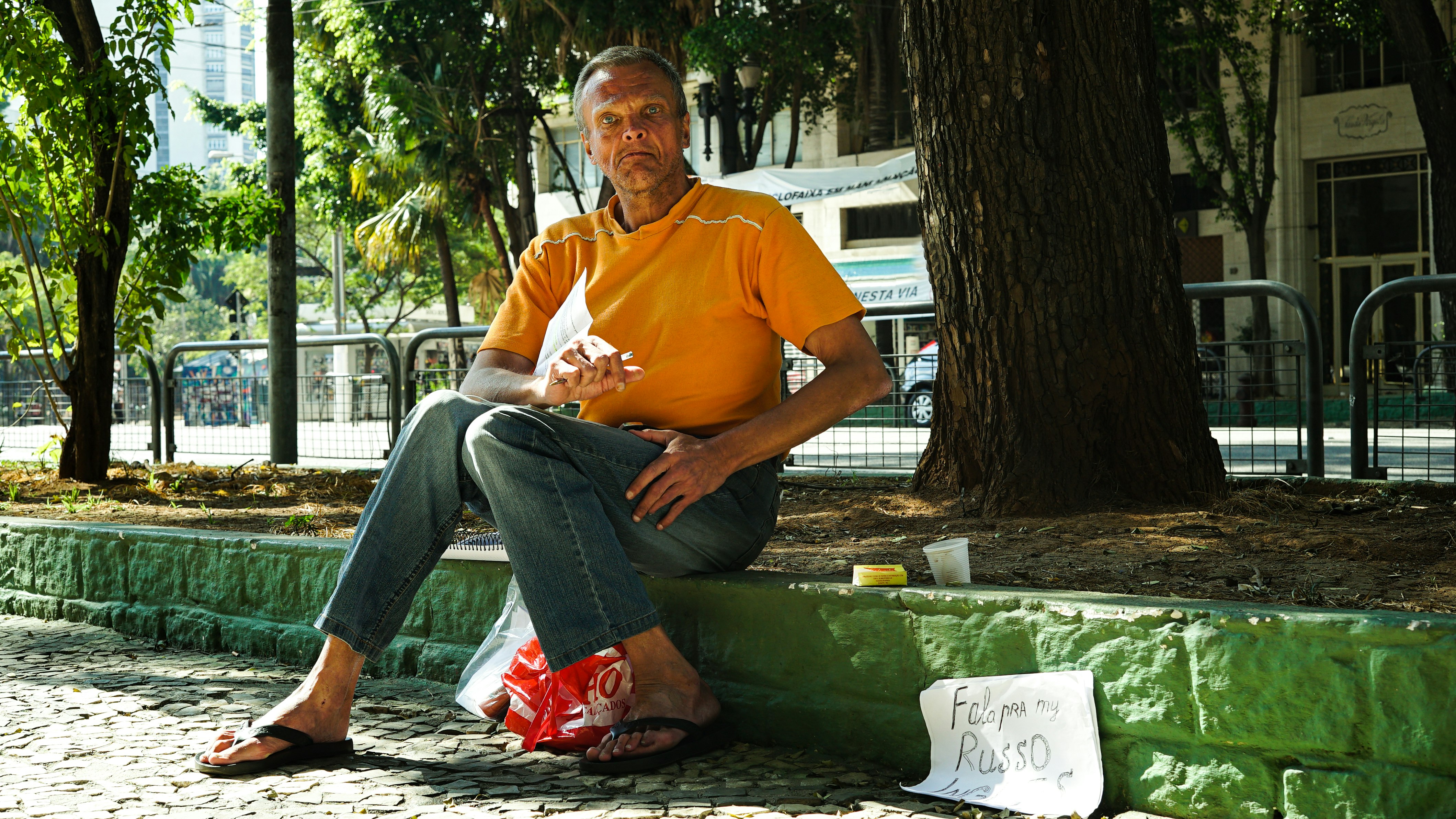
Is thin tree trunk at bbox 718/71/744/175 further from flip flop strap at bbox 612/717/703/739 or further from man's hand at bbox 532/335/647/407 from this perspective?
flip flop strap at bbox 612/717/703/739

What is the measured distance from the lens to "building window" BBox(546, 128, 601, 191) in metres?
32.4

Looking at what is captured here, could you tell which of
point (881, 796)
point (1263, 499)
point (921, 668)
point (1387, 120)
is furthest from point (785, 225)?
point (1387, 120)

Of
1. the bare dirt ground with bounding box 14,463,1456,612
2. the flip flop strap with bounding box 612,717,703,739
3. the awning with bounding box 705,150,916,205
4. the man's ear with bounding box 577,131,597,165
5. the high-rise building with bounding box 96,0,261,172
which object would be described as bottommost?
the flip flop strap with bounding box 612,717,703,739

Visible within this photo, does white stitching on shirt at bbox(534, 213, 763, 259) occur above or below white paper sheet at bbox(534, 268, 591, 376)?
above

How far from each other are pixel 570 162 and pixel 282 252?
86.3 feet

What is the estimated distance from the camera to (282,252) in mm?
8234

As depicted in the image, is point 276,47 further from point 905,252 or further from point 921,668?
point 905,252

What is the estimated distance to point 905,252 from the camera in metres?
25.3

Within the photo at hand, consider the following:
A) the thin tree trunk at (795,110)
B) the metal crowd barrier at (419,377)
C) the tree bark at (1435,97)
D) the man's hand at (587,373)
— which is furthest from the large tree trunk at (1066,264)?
the thin tree trunk at (795,110)

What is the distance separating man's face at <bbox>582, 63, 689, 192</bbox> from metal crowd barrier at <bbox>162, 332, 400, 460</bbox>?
18.3 ft

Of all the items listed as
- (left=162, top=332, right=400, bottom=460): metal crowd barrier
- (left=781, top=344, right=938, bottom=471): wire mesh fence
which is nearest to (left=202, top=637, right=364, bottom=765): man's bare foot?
(left=781, top=344, right=938, bottom=471): wire mesh fence

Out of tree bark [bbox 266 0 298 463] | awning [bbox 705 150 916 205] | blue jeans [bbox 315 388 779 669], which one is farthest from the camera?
awning [bbox 705 150 916 205]

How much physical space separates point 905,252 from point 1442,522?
21.7 m

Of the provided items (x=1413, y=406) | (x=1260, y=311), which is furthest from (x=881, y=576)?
(x=1260, y=311)
